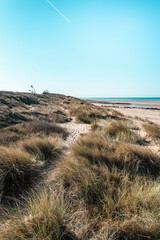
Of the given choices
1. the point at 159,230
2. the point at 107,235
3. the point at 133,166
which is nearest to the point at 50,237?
the point at 107,235

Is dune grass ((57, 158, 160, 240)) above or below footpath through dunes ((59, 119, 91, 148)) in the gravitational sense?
above

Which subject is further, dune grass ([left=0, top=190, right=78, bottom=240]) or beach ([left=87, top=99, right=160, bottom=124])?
beach ([left=87, top=99, right=160, bottom=124])

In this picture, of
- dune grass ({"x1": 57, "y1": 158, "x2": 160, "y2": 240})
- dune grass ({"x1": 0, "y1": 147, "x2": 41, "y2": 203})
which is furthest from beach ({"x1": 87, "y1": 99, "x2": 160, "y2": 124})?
dune grass ({"x1": 0, "y1": 147, "x2": 41, "y2": 203})

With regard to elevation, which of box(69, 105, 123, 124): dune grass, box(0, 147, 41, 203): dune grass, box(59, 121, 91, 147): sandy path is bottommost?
box(59, 121, 91, 147): sandy path

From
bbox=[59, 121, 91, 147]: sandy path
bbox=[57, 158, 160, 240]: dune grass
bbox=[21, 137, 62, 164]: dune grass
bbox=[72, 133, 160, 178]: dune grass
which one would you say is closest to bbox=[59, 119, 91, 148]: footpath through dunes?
bbox=[59, 121, 91, 147]: sandy path

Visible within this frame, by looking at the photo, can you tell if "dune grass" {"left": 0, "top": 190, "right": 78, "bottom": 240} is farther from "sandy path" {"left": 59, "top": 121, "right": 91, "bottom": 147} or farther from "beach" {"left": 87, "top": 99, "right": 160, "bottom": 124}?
"beach" {"left": 87, "top": 99, "right": 160, "bottom": 124}

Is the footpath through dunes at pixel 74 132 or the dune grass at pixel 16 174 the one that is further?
the footpath through dunes at pixel 74 132

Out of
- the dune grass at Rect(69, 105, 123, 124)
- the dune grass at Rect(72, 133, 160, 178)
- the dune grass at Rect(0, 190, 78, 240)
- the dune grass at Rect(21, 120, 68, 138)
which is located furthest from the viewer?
the dune grass at Rect(69, 105, 123, 124)

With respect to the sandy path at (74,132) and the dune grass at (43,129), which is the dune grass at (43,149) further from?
the dune grass at (43,129)

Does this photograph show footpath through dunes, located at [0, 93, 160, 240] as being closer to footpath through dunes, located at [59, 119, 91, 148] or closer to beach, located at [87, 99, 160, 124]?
footpath through dunes, located at [59, 119, 91, 148]

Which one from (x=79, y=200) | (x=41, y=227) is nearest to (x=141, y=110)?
(x=79, y=200)

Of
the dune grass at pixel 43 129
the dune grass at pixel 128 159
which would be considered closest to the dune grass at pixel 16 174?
the dune grass at pixel 128 159

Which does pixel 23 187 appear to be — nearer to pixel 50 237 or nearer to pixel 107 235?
pixel 50 237

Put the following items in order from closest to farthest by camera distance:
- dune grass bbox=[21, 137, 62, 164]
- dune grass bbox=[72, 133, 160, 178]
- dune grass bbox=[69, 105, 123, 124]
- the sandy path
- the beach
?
dune grass bbox=[72, 133, 160, 178] → dune grass bbox=[21, 137, 62, 164] → the sandy path → dune grass bbox=[69, 105, 123, 124] → the beach
